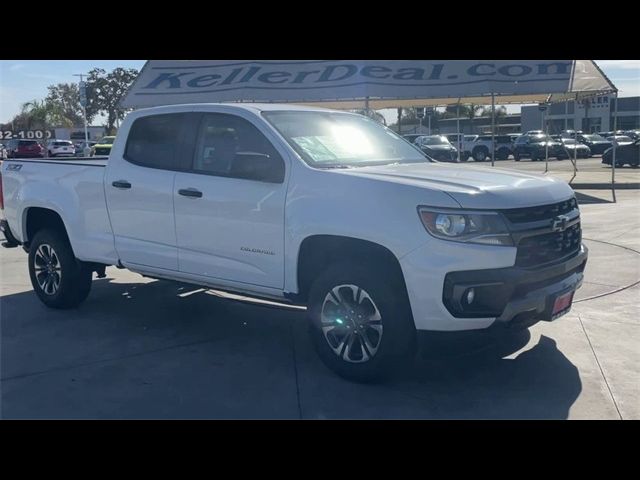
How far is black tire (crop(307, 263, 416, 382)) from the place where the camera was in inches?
178

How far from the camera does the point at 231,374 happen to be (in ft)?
16.7

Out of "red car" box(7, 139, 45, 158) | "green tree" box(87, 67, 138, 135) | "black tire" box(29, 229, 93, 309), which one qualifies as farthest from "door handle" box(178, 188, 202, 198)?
"green tree" box(87, 67, 138, 135)

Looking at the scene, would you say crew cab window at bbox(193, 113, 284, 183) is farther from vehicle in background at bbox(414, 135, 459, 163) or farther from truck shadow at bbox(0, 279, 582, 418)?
vehicle in background at bbox(414, 135, 459, 163)

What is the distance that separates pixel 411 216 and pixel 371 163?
1164mm

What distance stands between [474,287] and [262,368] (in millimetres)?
1859

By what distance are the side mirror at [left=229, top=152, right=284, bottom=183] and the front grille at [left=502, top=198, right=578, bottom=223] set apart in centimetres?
171

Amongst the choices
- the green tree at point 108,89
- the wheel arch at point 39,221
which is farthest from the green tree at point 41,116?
the wheel arch at point 39,221

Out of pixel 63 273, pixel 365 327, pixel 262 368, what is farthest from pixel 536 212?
pixel 63 273

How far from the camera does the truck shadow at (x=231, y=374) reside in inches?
174

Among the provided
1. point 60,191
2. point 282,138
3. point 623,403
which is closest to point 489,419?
point 623,403

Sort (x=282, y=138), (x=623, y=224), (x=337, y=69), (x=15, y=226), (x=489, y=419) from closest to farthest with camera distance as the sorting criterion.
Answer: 1. (x=489, y=419)
2. (x=282, y=138)
3. (x=15, y=226)
4. (x=623, y=224)
5. (x=337, y=69)

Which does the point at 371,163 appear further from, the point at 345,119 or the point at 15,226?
the point at 15,226

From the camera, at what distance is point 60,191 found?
22.3ft

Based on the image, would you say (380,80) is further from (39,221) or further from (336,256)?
(336,256)
